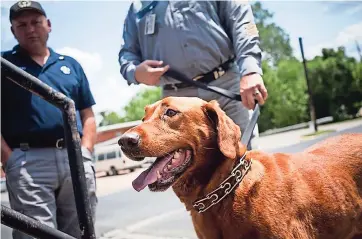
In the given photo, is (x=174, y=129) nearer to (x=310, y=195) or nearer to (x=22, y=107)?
(x=310, y=195)

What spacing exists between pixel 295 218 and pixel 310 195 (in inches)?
6.2

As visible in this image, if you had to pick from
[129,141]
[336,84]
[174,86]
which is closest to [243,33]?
[174,86]

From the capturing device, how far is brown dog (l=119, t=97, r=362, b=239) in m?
1.62

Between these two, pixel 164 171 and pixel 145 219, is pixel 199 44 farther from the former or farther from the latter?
pixel 145 219

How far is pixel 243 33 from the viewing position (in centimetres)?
222

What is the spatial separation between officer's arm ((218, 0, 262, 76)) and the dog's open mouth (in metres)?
0.65

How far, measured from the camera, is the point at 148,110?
190cm

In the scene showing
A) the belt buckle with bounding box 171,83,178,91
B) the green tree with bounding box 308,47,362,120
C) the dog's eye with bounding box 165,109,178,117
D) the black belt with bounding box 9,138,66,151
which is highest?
the belt buckle with bounding box 171,83,178,91

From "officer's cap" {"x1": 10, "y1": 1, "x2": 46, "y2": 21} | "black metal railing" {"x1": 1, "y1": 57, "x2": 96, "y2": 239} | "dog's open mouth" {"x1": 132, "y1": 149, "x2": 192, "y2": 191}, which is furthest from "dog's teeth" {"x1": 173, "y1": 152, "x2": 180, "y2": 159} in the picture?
"officer's cap" {"x1": 10, "y1": 1, "x2": 46, "y2": 21}

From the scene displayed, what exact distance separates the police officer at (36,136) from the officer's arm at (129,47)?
35 cm

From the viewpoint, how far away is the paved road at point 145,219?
5.50m

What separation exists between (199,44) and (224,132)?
0.75 meters

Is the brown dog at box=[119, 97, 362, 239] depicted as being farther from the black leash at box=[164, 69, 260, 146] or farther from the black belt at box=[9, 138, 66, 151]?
the black belt at box=[9, 138, 66, 151]

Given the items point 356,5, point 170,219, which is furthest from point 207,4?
point 170,219
